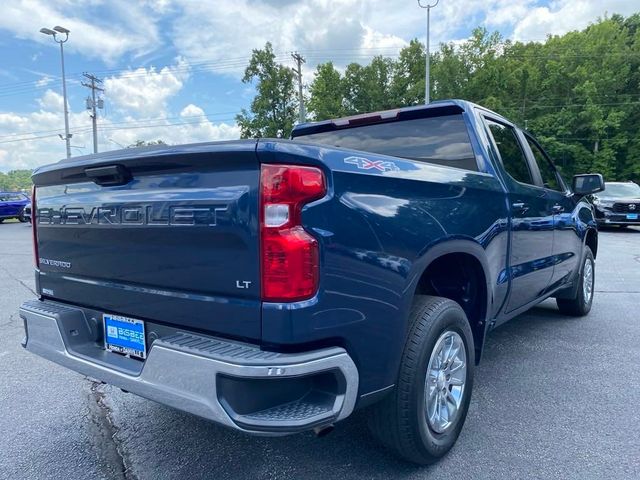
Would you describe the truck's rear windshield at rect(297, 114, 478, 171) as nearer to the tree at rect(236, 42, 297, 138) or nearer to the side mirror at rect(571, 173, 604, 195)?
the side mirror at rect(571, 173, 604, 195)

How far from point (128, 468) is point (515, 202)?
9.48ft

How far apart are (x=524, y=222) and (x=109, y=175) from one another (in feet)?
9.09

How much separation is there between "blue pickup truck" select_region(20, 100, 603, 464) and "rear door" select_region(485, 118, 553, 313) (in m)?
0.30

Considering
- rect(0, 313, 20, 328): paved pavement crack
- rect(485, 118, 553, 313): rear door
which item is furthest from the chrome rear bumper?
rect(0, 313, 20, 328): paved pavement crack

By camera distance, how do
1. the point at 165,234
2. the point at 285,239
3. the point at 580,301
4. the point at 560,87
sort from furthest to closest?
the point at 560,87, the point at 580,301, the point at 165,234, the point at 285,239

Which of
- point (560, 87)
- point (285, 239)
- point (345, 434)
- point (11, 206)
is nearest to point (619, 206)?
point (345, 434)

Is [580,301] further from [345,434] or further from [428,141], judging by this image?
[345,434]

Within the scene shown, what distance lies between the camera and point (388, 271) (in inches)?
78.7

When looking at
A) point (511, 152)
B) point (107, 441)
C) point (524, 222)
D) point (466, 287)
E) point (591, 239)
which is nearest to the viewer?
point (107, 441)

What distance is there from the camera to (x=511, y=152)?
364 cm

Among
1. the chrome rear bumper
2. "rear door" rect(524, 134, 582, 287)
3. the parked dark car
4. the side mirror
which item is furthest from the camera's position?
the parked dark car

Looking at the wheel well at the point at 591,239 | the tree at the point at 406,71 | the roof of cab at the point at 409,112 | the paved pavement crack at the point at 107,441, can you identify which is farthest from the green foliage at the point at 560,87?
the paved pavement crack at the point at 107,441

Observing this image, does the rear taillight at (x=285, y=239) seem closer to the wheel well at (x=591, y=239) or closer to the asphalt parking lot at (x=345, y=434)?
the asphalt parking lot at (x=345, y=434)

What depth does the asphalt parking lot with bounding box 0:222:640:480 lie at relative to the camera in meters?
2.39
